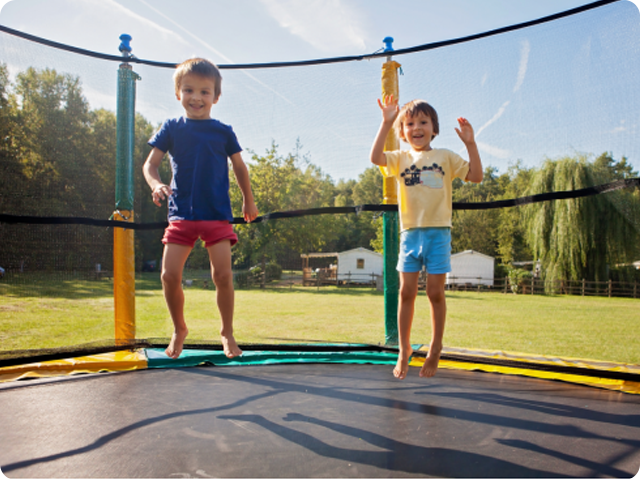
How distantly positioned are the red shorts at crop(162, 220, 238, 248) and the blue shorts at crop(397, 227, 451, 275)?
27.3 inches

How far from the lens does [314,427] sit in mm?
1738

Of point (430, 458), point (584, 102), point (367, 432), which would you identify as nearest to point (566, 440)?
point (430, 458)

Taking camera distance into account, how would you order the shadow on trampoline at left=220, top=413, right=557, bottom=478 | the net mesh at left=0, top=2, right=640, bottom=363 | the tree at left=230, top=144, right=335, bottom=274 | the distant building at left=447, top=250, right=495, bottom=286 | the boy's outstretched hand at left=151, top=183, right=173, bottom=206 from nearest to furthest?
1. the shadow on trampoline at left=220, top=413, right=557, bottom=478
2. the boy's outstretched hand at left=151, top=183, right=173, bottom=206
3. the net mesh at left=0, top=2, right=640, bottom=363
4. the tree at left=230, top=144, right=335, bottom=274
5. the distant building at left=447, top=250, right=495, bottom=286

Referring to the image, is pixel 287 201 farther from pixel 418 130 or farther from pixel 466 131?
pixel 466 131

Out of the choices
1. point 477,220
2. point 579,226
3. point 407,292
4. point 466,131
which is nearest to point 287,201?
point 477,220

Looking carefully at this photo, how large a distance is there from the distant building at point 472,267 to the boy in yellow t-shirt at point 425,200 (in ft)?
5.22

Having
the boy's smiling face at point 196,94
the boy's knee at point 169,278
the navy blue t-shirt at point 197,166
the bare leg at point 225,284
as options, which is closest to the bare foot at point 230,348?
the bare leg at point 225,284

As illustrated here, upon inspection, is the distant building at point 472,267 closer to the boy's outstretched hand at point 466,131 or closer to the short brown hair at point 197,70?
the boy's outstretched hand at point 466,131

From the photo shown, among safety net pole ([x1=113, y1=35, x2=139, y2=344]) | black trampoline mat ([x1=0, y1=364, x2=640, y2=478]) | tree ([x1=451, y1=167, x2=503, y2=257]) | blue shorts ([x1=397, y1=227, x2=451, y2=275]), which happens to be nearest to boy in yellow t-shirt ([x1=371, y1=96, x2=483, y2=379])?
blue shorts ([x1=397, y1=227, x2=451, y2=275])

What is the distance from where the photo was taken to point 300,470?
1.35 metres

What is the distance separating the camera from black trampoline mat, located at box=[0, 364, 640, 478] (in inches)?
54.5

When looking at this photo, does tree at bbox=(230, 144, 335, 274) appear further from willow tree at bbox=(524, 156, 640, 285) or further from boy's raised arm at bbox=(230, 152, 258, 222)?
willow tree at bbox=(524, 156, 640, 285)

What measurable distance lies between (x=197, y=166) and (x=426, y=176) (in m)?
0.87

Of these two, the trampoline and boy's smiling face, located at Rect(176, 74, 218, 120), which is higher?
boy's smiling face, located at Rect(176, 74, 218, 120)
